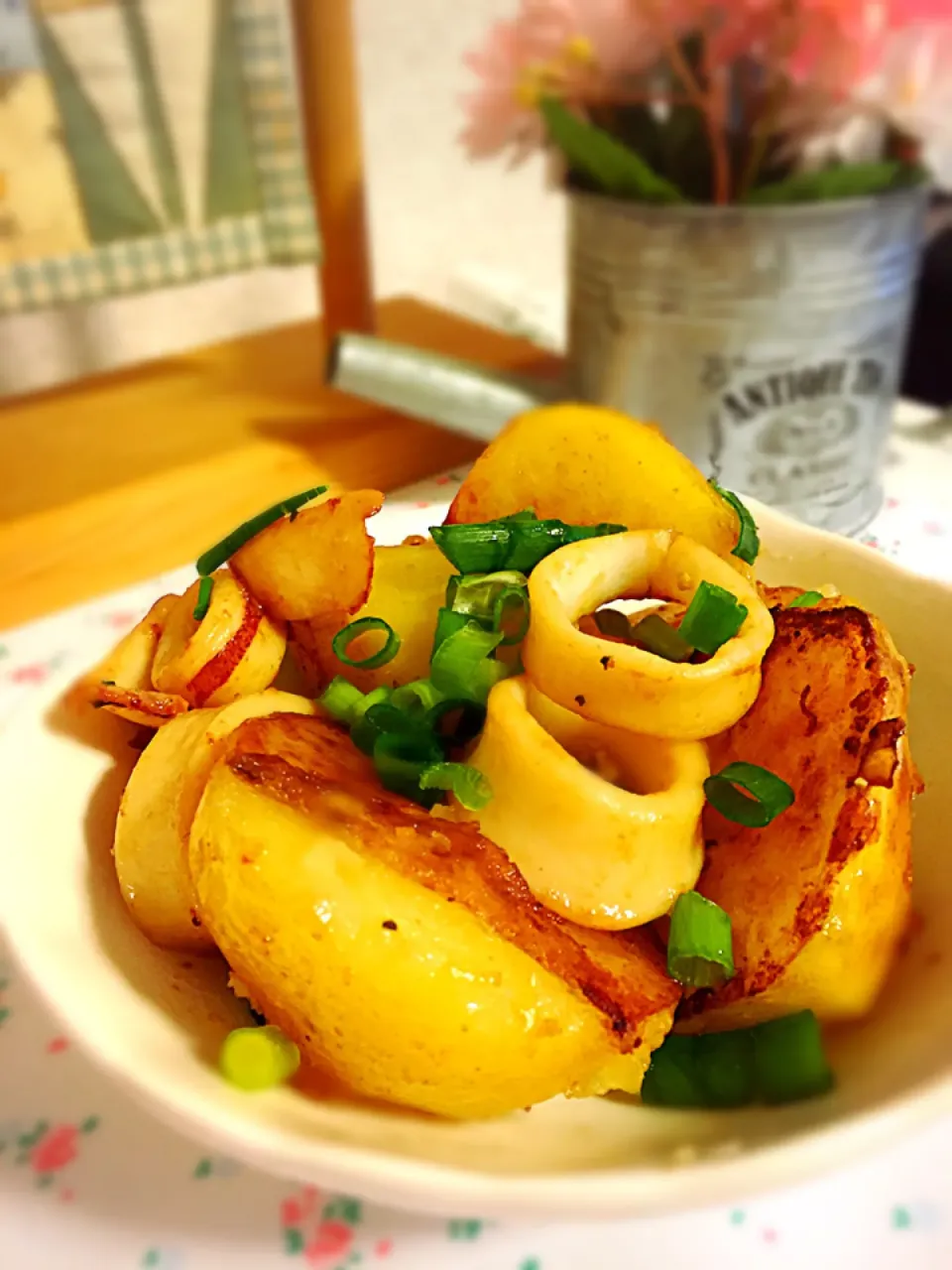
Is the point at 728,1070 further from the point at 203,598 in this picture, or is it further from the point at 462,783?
the point at 203,598

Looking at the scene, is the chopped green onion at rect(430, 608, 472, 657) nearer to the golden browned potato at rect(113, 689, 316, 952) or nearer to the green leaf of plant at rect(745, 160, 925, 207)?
the golden browned potato at rect(113, 689, 316, 952)

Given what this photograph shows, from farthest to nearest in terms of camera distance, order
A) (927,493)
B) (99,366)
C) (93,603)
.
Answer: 1. (99,366)
2. (927,493)
3. (93,603)

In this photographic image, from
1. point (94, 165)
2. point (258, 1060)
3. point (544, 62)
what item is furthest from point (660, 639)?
point (94, 165)

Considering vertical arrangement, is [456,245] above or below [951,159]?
below

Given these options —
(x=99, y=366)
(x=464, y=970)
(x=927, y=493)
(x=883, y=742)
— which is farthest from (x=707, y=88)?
(x=99, y=366)

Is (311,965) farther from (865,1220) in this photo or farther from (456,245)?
(456,245)

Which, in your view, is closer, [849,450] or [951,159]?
[951,159]
